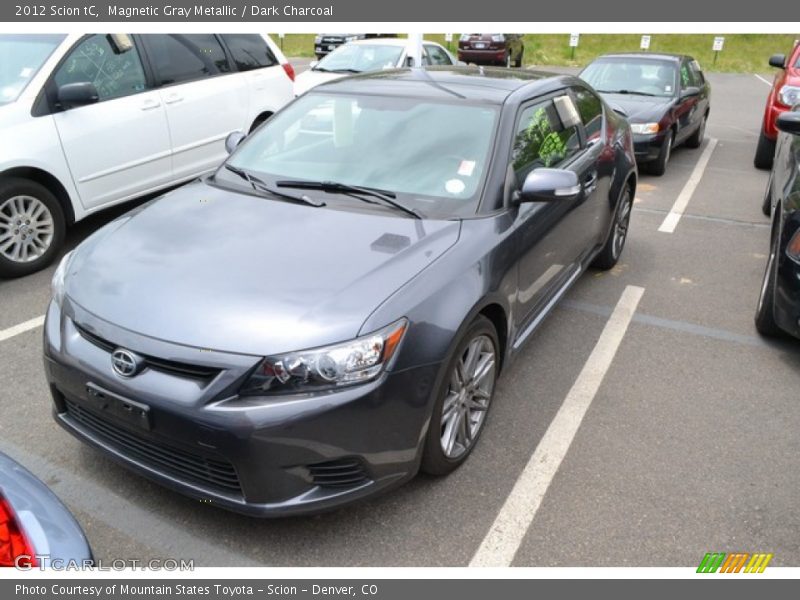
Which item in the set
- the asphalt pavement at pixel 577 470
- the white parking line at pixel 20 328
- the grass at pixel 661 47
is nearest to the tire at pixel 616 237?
the asphalt pavement at pixel 577 470

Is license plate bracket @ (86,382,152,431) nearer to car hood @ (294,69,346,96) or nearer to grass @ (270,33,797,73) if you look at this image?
car hood @ (294,69,346,96)

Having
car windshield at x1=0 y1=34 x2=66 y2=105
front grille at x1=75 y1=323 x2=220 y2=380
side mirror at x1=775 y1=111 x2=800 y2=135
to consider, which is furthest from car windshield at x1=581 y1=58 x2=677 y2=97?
front grille at x1=75 y1=323 x2=220 y2=380

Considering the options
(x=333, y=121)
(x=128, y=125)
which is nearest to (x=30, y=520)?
(x=333, y=121)

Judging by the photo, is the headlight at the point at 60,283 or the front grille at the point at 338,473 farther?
the headlight at the point at 60,283

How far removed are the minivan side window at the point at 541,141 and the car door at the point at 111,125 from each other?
3373mm

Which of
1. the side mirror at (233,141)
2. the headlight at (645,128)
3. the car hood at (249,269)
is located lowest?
the headlight at (645,128)

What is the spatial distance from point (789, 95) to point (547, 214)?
629cm

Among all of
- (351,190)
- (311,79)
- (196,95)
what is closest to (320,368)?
(351,190)

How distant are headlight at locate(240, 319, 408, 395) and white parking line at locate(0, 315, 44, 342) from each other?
2.59 m

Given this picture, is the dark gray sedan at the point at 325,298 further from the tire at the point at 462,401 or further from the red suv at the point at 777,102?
the red suv at the point at 777,102

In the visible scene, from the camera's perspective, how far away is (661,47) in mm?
27812

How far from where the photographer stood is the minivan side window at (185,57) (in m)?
5.66

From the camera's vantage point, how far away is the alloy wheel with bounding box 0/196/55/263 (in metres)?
4.72

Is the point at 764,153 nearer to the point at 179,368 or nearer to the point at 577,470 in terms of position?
the point at 577,470
